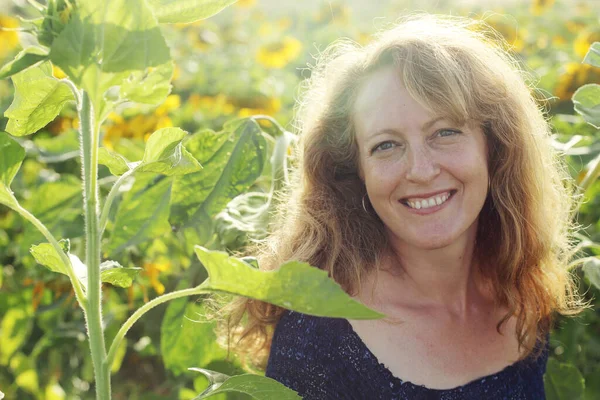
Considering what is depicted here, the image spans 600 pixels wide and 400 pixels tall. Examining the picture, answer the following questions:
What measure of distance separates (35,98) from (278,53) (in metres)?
3.26

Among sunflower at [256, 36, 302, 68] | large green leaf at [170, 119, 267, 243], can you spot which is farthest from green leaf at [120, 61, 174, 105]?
sunflower at [256, 36, 302, 68]

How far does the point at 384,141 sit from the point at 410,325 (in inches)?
13.9

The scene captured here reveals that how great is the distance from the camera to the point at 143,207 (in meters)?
1.41

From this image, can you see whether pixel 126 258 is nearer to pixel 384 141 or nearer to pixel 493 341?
pixel 384 141

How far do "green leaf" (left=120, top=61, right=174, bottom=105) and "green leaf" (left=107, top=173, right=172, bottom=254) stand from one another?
68 cm

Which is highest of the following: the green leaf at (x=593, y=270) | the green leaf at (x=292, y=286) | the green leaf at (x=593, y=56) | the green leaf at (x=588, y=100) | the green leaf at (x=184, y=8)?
the green leaf at (x=184, y=8)

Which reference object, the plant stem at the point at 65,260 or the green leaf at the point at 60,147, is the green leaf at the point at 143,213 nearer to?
the green leaf at the point at 60,147

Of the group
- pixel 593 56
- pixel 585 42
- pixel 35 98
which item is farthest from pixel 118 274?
→ pixel 585 42

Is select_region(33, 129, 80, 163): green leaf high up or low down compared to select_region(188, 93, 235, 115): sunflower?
up

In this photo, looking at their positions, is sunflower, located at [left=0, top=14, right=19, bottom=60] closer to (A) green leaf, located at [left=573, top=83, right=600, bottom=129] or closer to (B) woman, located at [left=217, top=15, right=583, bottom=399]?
(B) woman, located at [left=217, top=15, right=583, bottom=399]

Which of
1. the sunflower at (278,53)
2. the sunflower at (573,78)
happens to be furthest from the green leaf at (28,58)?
the sunflower at (278,53)

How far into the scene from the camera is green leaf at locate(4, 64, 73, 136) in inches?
31.0

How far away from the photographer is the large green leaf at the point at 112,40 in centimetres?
67

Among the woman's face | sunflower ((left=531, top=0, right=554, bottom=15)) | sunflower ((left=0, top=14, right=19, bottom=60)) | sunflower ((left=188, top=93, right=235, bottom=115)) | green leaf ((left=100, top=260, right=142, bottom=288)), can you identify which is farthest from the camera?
sunflower ((left=531, top=0, right=554, bottom=15))
